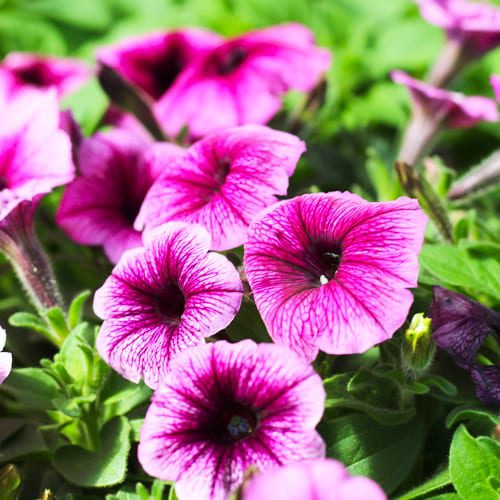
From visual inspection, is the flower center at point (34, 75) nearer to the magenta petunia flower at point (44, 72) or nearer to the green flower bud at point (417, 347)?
the magenta petunia flower at point (44, 72)

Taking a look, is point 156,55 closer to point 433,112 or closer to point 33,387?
point 433,112

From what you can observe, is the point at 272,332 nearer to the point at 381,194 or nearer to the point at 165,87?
the point at 381,194

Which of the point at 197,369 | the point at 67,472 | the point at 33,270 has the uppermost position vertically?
the point at 197,369

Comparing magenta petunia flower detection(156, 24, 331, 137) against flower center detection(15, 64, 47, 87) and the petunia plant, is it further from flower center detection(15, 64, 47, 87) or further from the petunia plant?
flower center detection(15, 64, 47, 87)

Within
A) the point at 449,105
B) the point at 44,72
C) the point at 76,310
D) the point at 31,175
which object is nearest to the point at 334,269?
the point at 76,310

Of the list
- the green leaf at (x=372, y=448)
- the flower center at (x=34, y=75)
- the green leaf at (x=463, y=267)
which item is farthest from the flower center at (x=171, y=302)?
the flower center at (x=34, y=75)

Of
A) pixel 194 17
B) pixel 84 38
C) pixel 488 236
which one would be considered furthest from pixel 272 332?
pixel 84 38
